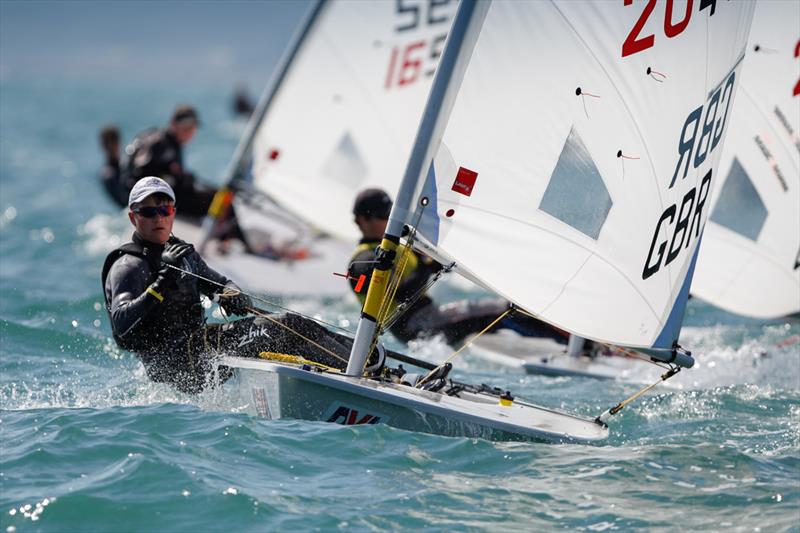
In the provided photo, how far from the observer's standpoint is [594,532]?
420cm

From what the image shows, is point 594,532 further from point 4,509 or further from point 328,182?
point 328,182

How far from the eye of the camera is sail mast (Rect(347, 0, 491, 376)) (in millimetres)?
4926

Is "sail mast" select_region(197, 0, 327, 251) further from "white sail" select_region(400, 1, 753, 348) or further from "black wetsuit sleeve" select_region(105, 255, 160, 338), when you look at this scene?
"white sail" select_region(400, 1, 753, 348)

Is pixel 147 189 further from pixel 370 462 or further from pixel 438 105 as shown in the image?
pixel 370 462

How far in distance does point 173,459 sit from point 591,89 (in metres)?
2.38

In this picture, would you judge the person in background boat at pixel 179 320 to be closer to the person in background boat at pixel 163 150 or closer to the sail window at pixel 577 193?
the sail window at pixel 577 193

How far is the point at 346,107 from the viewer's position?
32.9ft

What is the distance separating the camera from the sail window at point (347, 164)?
398 inches

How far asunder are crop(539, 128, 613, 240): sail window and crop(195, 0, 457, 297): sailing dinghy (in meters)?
4.68

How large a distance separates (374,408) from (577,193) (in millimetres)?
1346

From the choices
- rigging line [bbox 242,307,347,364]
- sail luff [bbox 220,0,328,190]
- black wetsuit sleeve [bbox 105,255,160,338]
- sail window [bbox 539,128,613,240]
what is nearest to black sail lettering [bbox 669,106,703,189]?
sail window [bbox 539,128,613,240]

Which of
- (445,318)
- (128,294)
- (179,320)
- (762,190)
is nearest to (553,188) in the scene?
(179,320)

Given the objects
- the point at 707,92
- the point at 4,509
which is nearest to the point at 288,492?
the point at 4,509

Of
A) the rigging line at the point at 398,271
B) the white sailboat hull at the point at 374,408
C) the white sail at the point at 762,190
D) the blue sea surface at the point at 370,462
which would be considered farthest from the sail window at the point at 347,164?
the white sailboat hull at the point at 374,408
